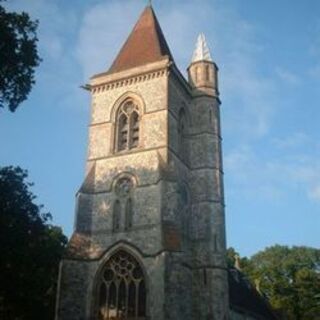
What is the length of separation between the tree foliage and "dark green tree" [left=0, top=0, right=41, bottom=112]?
4.44 metres

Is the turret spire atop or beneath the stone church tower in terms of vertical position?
atop

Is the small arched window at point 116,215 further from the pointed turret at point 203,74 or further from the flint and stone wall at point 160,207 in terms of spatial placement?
the pointed turret at point 203,74

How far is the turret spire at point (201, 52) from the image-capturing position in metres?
32.7

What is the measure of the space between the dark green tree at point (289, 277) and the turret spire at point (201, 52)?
1998 cm

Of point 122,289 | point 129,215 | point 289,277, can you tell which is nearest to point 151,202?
point 129,215

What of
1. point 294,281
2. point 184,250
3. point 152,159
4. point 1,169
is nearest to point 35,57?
point 1,169

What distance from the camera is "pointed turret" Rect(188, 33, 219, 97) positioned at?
31.5 meters

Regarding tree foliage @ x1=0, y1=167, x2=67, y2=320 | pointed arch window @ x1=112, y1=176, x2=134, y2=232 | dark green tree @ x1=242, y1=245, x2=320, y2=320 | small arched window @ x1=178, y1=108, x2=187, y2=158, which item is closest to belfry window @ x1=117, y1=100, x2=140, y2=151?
pointed arch window @ x1=112, y1=176, x2=134, y2=232

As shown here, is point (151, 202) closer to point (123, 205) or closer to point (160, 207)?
point (160, 207)

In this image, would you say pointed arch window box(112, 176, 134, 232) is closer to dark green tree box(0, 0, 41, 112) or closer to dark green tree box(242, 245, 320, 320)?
dark green tree box(0, 0, 41, 112)

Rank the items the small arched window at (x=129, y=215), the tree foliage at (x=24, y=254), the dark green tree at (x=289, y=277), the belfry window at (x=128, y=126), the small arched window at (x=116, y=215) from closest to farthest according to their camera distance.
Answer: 1. the tree foliage at (x=24, y=254)
2. the small arched window at (x=129, y=215)
3. the small arched window at (x=116, y=215)
4. the belfry window at (x=128, y=126)
5. the dark green tree at (x=289, y=277)

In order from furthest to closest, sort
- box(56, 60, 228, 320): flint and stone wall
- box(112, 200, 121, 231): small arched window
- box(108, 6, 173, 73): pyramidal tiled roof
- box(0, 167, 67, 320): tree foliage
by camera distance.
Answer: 1. box(108, 6, 173, 73): pyramidal tiled roof
2. box(112, 200, 121, 231): small arched window
3. box(56, 60, 228, 320): flint and stone wall
4. box(0, 167, 67, 320): tree foliage

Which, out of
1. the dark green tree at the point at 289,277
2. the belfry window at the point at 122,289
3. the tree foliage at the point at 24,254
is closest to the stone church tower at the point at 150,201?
the belfry window at the point at 122,289

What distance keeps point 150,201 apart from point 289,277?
89.9 feet
